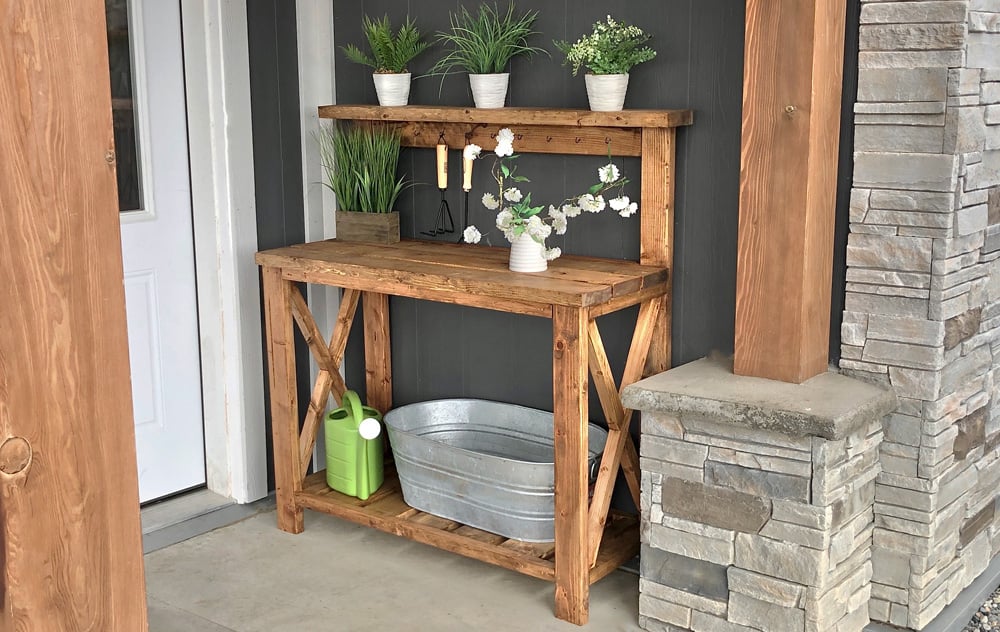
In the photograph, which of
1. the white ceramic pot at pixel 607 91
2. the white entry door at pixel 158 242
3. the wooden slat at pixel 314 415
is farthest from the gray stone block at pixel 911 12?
the white entry door at pixel 158 242

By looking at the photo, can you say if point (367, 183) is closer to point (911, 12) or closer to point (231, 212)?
point (231, 212)

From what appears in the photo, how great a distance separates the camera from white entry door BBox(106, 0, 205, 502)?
3.30m

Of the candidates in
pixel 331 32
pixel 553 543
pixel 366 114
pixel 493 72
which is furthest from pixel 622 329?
pixel 331 32

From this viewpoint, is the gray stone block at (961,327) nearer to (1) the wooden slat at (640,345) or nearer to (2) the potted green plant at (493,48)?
(1) the wooden slat at (640,345)

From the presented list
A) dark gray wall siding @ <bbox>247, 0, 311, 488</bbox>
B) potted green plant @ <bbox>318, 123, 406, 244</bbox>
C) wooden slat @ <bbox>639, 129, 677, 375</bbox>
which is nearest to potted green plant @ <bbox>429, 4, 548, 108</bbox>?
potted green plant @ <bbox>318, 123, 406, 244</bbox>

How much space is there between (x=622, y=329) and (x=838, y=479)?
2.91 ft

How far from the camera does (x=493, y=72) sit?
3.18 m

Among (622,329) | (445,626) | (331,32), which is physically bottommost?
(445,626)

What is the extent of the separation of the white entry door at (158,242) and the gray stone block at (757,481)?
185cm

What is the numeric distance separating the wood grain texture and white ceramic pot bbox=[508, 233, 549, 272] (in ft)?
5.71

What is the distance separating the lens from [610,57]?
291cm

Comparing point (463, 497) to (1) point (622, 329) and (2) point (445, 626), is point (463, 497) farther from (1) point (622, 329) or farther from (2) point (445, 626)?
(1) point (622, 329)

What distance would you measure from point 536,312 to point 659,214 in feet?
1.64

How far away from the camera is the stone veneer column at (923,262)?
2473mm
